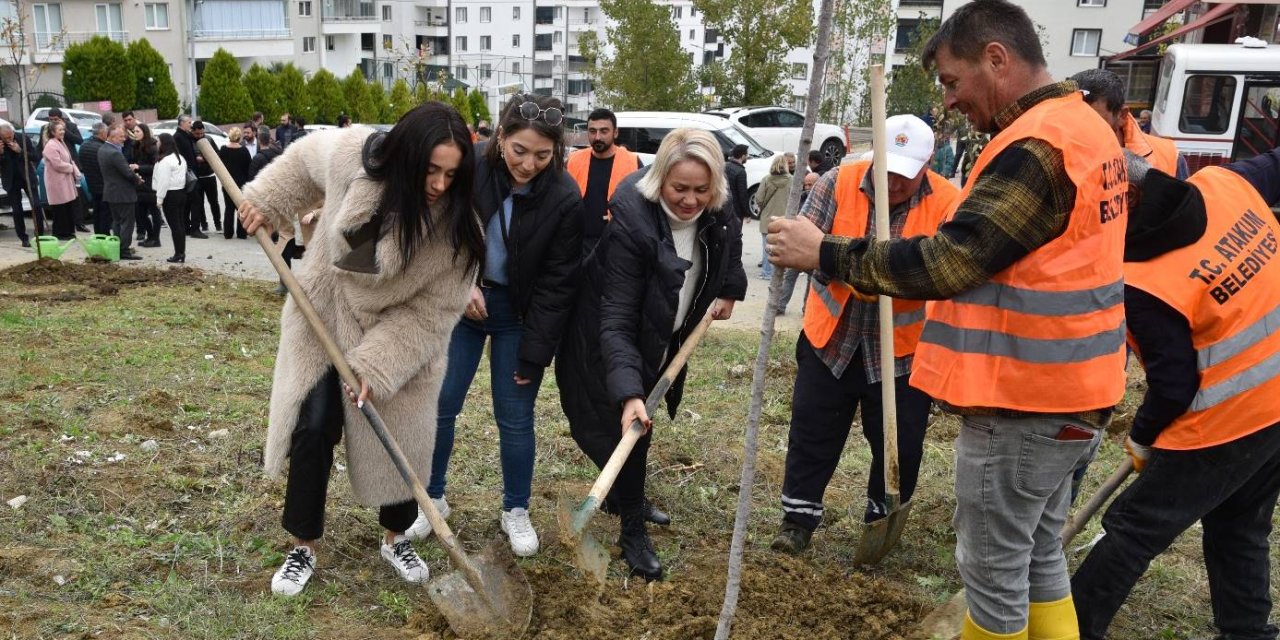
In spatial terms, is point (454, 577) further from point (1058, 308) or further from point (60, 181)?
point (60, 181)

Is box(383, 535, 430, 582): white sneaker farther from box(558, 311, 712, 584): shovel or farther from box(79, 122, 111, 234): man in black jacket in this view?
box(79, 122, 111, 234): man in black jacket

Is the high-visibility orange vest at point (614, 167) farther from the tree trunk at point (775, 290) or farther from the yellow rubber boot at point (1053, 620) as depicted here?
the yellow rubber boot at point (1053, 620)

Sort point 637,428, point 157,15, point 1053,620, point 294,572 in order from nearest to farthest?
point 1053,620 → point 637,428 → point 294,572 → point 157,15

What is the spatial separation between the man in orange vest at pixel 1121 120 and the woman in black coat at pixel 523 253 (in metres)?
2.15

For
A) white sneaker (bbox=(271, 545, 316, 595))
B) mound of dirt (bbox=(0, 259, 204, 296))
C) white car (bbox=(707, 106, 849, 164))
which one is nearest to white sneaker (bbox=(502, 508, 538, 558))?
white sneaker (bbox=(271, 545, 316, 595))

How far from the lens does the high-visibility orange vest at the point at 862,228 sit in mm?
3459

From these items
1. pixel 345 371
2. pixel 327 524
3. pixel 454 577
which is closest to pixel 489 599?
pixel 454 577

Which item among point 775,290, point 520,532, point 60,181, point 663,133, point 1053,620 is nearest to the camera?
point 775,290

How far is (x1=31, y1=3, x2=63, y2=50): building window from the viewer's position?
3934 cm

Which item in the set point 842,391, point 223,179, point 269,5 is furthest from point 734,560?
point 269,5

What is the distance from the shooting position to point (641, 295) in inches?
131

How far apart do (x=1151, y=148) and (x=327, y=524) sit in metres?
3.75

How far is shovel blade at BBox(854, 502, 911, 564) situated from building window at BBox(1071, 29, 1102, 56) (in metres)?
42.1

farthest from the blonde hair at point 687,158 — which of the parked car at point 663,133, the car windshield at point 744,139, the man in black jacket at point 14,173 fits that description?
the car windshield at point 744,139
